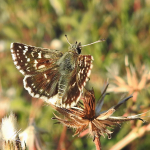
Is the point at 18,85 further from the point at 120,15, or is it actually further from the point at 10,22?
the point at 120,15

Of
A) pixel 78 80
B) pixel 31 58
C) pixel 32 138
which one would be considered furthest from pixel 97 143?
pixel 31 58

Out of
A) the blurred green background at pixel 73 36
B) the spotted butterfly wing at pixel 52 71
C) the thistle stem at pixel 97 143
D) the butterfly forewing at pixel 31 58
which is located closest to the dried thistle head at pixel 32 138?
the spotted butterfly wing at pixel 52 71

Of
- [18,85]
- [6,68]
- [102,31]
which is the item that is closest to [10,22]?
[6,68]

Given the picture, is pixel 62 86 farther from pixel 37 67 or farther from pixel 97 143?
pixel 97 143

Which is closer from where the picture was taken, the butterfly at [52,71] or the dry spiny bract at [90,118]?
the dry spiny bract at [90,118]

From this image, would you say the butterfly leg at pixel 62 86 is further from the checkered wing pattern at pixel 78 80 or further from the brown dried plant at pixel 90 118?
the brown dried plant at pixel 90 118

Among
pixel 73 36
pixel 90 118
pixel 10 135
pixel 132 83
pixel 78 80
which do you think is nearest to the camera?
pixel 10 135
